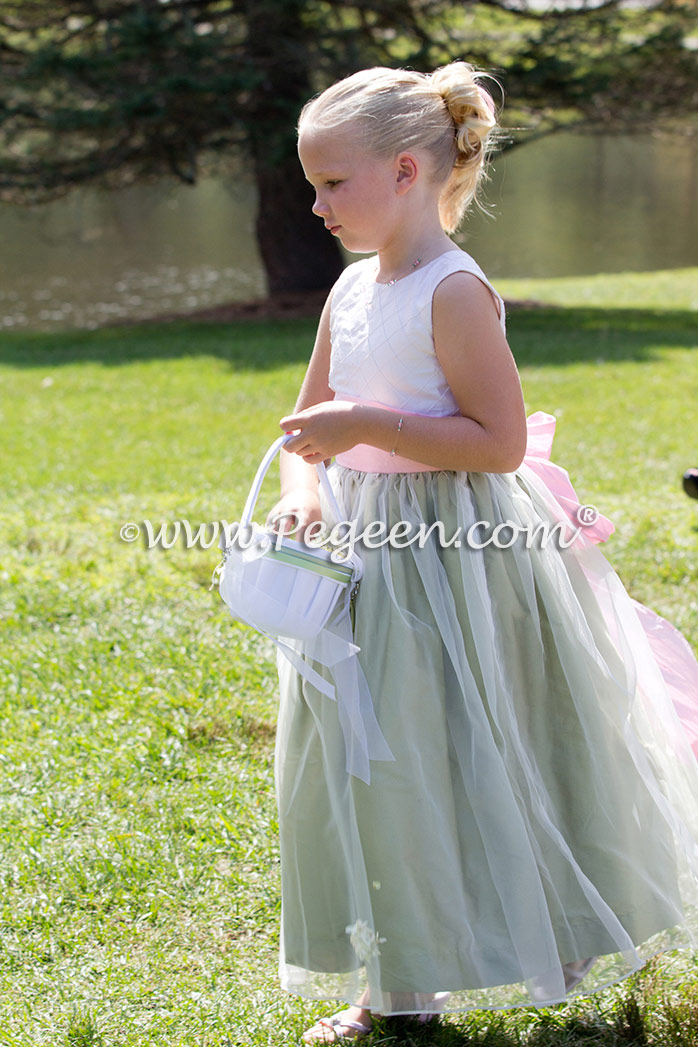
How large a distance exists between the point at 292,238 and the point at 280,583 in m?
12.1

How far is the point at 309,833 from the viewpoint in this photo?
1.87 m

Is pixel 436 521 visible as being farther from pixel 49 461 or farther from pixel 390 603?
pixel 49 461

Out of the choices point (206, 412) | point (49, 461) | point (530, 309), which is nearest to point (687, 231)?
point (530, 309)

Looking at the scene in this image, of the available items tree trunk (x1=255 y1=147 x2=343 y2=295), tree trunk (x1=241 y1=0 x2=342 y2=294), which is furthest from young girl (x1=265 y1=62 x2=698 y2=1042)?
tree trunk (x1=255 y1=147 x2=343 y2=295)

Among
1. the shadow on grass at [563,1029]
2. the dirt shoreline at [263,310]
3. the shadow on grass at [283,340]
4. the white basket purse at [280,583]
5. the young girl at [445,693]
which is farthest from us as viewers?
the dirt shoreline at [263,310]

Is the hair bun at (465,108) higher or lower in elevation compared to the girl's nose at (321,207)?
higher

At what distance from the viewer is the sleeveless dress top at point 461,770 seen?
1.80 meters

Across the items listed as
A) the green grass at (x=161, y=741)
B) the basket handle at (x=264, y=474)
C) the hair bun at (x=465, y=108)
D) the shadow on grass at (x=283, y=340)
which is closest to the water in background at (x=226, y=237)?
the shadow on grass at (x=283, y=340)

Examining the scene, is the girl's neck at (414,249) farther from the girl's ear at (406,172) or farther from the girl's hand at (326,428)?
the girl's hand at (326,428)

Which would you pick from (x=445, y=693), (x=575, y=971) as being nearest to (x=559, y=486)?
(x=445, y=693)

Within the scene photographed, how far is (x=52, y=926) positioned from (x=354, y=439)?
135 cm

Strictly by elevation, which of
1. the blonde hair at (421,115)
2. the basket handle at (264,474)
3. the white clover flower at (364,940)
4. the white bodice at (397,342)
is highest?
the blonde hair at (421,115)

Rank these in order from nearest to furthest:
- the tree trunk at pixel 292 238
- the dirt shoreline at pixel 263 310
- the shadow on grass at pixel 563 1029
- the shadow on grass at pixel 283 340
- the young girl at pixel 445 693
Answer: the young girl at pixel 445 693 → the shadow on grass at pixel 563 1029 → the shadow on grass at pixel 283 340 → the dirt shoreline at pixel 263 310 → the tree trunk at pixel 292 238
